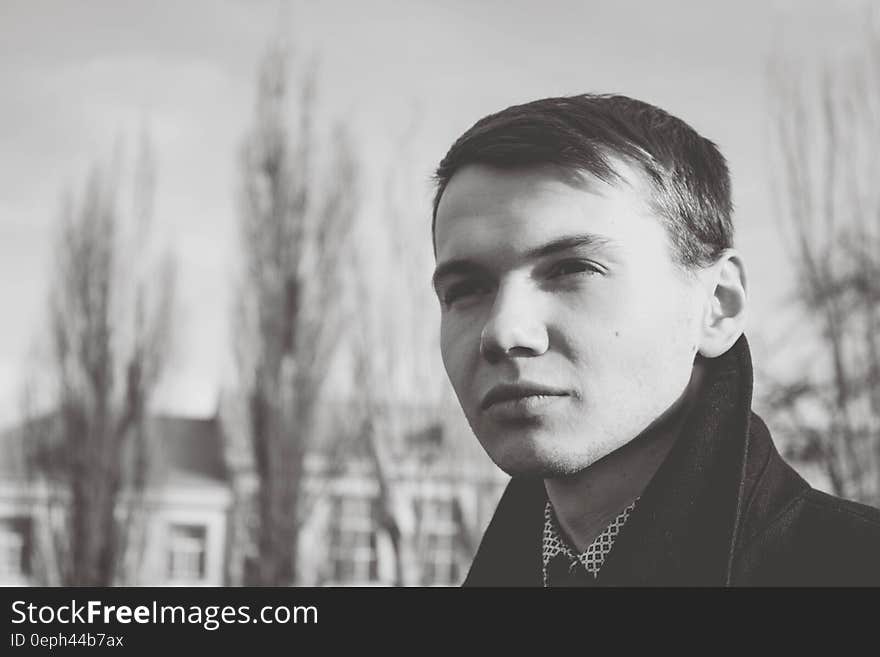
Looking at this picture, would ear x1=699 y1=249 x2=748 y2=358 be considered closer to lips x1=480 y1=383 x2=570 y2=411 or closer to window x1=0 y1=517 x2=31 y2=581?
lips x1=480 y1=383 x2=570 y2=411

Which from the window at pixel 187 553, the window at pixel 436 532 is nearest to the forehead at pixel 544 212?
the window at pixel 436 532

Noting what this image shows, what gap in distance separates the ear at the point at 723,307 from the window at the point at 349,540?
307 inches

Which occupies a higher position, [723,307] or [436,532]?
[436,532]

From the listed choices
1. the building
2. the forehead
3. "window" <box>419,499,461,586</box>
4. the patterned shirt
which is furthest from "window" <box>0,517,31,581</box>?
the forehead

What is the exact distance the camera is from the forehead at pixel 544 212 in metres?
0.55

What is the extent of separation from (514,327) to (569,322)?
0.03 m

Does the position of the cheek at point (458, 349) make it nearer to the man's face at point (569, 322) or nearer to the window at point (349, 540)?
the man's face at point (569, 322)

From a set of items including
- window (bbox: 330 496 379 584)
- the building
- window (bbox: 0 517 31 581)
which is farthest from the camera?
window (bbox: 330 496 379 584)

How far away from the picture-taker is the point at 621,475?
23.5 inches

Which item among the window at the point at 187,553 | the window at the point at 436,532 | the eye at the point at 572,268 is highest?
the window at the point at 187,553

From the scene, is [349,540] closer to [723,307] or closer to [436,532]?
[436,532]

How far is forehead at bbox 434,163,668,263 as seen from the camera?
550 mm

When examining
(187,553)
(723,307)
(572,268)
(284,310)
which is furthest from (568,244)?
(187,553)

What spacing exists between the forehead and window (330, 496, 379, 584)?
25.6 feet
